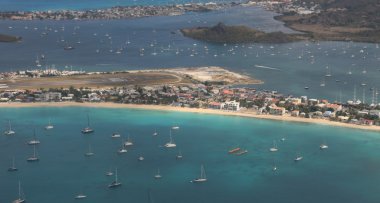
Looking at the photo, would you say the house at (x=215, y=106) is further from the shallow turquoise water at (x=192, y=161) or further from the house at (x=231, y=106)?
the shallow turquoise water at (x=192, y=161)

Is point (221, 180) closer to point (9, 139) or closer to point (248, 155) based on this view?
point (248, 155)

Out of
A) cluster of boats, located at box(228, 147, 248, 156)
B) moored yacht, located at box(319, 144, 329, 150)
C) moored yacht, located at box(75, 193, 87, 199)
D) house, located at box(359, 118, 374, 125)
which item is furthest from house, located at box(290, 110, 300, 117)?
moored yacht, located at box(75, 193, 87, 199)

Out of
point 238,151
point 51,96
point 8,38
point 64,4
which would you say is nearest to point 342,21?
point 8,38

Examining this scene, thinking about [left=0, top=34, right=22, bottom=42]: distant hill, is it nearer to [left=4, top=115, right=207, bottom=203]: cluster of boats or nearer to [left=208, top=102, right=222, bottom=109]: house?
[left=4, top=115, right=207, bottom=203]: cluster of boats

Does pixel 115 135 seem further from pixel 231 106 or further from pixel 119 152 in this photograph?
pixel 231 106

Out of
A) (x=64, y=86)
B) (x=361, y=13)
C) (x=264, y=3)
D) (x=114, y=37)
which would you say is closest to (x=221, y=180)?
(x=64, y=86)
